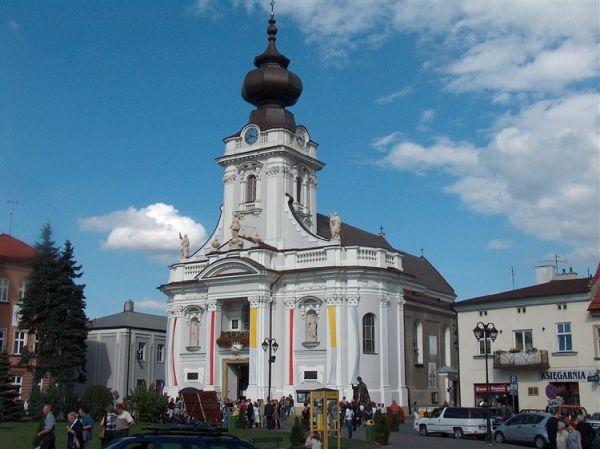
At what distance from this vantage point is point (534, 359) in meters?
38.3

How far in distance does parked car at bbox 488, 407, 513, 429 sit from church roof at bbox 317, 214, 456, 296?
19.4 m

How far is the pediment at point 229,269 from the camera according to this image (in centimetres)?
5062

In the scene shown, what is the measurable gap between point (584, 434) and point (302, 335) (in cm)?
2968

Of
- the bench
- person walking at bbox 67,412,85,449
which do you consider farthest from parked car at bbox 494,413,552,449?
person walking at bbox 67,412,85,449

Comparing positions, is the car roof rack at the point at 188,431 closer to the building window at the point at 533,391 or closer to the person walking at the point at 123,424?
the person walking at the point at 123,424

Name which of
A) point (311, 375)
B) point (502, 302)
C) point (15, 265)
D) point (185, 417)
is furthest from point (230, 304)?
point (15, 265)

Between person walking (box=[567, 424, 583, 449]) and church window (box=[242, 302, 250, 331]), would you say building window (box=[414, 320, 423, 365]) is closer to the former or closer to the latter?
church window (box=[242, 302, 250, 331])

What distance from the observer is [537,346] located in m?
38.8

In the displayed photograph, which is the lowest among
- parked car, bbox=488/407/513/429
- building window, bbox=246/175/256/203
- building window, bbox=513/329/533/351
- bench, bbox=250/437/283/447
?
bench, bbox=250/437/283/447

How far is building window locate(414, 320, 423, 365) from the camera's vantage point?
55406 mm

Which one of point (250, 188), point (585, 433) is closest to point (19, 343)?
point (250, 188)

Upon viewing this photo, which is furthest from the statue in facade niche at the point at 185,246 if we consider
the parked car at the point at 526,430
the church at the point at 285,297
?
the parked car at the point at 526,430

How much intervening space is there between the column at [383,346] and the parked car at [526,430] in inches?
714

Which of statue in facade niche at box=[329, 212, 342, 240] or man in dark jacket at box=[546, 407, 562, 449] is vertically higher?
statue in facade niche at box=[329, 212, 342, 240]
